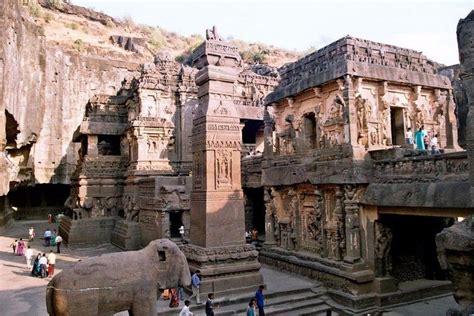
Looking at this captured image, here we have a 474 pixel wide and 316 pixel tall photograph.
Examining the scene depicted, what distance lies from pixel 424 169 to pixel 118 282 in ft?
24.7

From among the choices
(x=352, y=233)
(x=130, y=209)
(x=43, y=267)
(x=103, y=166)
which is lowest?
(x=43, y=267)

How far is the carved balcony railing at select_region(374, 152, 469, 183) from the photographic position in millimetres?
8227

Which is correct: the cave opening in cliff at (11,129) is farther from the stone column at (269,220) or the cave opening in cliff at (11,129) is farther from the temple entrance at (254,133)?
the stone column at (269,220)

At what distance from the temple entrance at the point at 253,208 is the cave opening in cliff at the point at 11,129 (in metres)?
13.2

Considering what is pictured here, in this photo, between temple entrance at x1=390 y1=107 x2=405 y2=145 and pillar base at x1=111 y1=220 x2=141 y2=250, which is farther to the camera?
pillar base at x1=111 y1=220 x2=141 y2=250

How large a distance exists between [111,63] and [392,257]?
3151 cm

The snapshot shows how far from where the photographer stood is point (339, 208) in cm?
1130

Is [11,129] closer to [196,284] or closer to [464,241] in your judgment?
[196,284]

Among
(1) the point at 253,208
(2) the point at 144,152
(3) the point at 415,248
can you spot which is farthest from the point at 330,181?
(2) the point at 144,152

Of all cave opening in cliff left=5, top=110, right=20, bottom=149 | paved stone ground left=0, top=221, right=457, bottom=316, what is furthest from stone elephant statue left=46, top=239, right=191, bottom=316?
cave opening in cliff left=5, top=110, right=20, bottom=149

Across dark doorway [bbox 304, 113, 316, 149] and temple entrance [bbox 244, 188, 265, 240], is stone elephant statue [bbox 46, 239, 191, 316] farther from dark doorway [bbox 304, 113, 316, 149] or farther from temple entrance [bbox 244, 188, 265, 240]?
temple entrance [bbox 244, 188, 265, 240]

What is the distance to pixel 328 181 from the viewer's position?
11430mm

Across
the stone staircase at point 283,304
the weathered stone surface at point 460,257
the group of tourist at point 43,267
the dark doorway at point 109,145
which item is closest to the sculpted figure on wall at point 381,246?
the stone staircase at point 283,304

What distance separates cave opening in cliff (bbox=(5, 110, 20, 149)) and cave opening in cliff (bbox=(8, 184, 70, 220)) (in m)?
10.4
